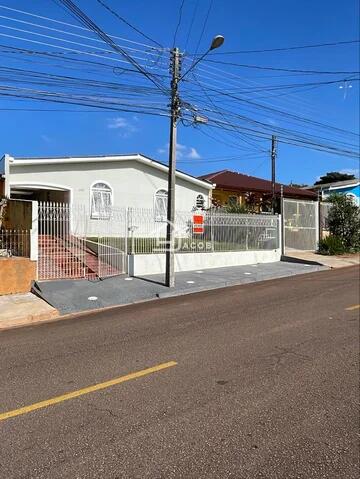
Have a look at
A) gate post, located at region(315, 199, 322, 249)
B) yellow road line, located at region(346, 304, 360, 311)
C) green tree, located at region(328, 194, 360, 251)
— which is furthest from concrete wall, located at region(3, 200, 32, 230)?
green tree, located at region(328, 194, 360, 251)

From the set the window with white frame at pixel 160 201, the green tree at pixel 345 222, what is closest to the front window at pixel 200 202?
the window with white frame at pixel 160 201

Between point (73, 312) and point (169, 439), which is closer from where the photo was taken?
point (169, 439)

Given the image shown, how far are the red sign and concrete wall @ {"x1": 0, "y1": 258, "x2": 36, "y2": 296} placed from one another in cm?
688

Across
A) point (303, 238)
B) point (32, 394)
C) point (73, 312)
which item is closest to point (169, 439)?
point (32, 394)

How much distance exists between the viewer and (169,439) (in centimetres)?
366

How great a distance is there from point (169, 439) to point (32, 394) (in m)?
1.83

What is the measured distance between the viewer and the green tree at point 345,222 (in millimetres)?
23781

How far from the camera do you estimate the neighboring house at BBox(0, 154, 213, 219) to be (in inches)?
753

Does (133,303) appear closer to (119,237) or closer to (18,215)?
(119,237)

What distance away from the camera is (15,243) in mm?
13055

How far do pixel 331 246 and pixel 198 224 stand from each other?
871 centimetres

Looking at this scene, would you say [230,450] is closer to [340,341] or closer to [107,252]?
[340,341]

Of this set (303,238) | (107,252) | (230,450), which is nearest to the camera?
(230,450)

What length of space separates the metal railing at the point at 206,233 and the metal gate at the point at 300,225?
1.20 metres
